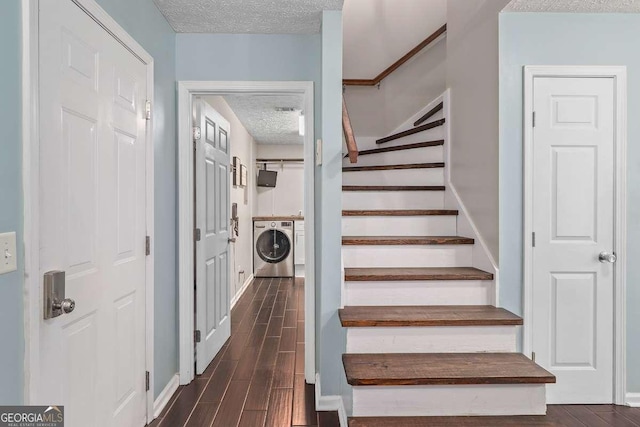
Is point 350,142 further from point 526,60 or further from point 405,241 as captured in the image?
point 526,60

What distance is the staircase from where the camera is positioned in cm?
181

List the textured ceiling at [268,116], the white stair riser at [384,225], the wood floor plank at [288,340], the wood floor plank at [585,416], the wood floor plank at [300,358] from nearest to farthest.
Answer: the wood floor plank at [585,416] < the white stair riser at [384,225] < the wood floor plank at [300,358] < the wood floor plank at [288,340] < the textured ceiling at [268,116]

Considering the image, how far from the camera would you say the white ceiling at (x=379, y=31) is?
4141 mm

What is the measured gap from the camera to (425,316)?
2094 mm

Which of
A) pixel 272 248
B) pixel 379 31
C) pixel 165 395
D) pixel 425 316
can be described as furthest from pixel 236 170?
pixel 425 316

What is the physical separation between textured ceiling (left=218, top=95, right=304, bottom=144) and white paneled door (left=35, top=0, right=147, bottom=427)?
72.1 inches

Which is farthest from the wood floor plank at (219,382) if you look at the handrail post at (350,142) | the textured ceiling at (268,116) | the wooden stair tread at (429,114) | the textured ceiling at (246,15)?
the wooden stair tread at (429,114)

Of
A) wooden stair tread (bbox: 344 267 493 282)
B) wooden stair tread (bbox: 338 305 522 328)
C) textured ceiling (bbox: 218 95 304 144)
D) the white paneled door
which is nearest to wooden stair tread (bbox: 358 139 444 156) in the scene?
textured ceiling (bbox: 218 95 304 144)

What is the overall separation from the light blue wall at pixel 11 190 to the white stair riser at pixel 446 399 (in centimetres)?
131

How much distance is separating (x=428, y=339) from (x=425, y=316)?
0.12 m

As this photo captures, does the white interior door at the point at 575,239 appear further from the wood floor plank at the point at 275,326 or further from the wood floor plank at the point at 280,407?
the wood floor plank at the point at 275,326

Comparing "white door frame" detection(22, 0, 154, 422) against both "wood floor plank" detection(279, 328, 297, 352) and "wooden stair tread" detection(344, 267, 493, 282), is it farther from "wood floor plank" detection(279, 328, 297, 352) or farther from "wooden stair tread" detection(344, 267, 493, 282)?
"wood floor plank" detection(279, 328, 297, 352)

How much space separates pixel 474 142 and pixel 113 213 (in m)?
2.22

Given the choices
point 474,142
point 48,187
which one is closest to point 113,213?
point 48,187
